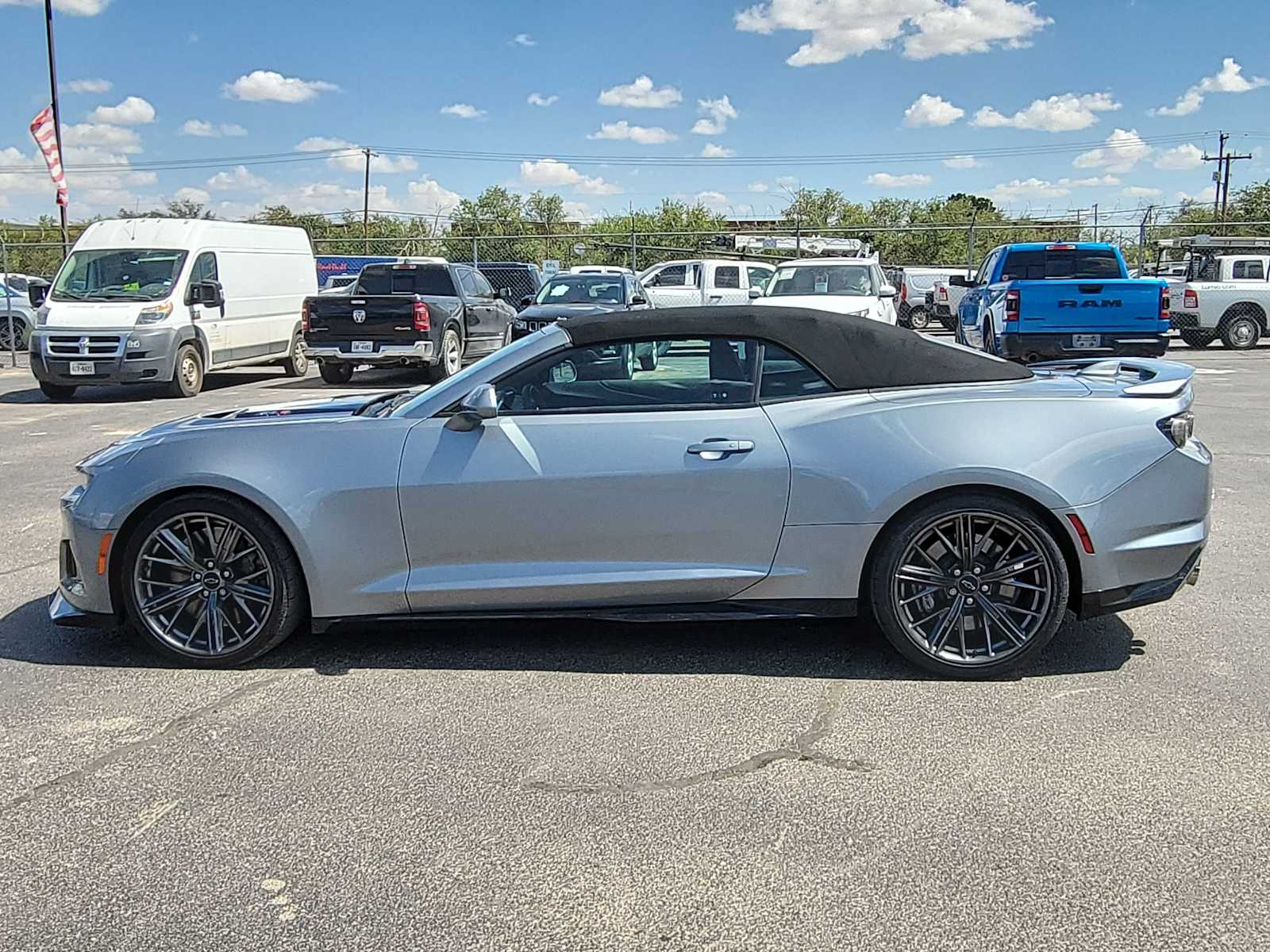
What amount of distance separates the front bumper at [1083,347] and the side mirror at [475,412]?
12109 millimetres

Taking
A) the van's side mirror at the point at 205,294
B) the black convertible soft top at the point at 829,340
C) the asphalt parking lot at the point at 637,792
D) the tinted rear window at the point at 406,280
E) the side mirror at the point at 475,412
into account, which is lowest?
the asphalt parking lot at the point at 637,792

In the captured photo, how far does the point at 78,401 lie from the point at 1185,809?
15192 millimetres

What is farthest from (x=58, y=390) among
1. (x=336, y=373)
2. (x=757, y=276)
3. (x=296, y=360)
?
(x=757, y=276)

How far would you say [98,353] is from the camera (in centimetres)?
1457

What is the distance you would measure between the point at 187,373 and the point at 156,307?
967 millimetres

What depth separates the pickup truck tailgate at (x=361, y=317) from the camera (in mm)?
15703

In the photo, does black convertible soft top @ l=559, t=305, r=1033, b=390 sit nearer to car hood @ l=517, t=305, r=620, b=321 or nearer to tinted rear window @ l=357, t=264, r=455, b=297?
car hood @ l=517, t=305, r=620, b=321

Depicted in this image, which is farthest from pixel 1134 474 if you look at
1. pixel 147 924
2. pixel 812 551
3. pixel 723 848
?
pixel 147 924

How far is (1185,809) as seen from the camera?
10.8 ft

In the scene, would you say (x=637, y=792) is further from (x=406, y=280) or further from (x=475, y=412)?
(x=406, y=280)

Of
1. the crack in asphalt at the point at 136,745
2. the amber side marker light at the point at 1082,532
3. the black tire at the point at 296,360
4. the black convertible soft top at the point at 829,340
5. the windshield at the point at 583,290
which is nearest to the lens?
the crack in asphalt at the point at 136,745

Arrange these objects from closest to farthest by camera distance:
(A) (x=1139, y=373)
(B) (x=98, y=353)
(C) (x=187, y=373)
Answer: (A) (x=1139, y=373) → (B) (x=98, y=353) → (C) (x=187, y=373)

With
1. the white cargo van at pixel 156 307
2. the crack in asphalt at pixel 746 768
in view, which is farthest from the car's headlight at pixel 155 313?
the crack in asphalt at pixel 746 768

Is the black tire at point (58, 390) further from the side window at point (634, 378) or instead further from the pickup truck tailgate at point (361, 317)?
the side window at point (634, 378)
